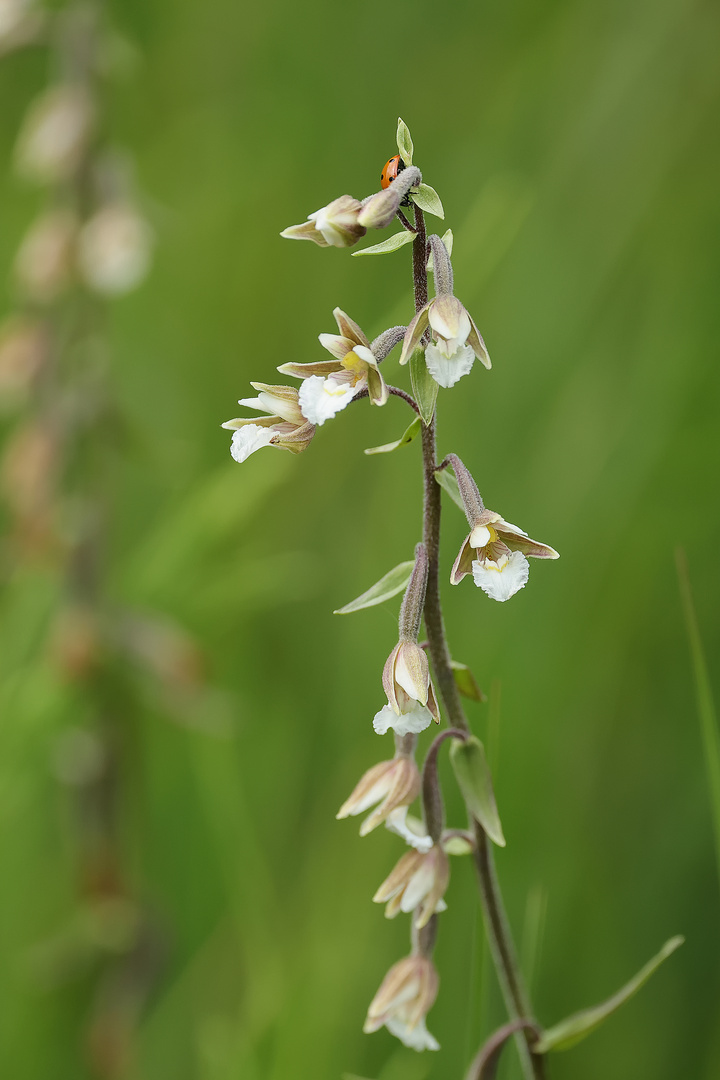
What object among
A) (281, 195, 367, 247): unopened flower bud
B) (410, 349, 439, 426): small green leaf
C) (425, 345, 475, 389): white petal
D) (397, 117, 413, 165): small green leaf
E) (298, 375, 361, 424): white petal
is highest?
(397, 117, 413, 165): small green leaf

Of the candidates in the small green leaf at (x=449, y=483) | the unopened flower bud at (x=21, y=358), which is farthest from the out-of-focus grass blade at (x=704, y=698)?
the unopened flower bud at (x=21, y=358)

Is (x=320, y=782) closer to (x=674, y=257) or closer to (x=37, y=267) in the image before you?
(x=37, y=267)

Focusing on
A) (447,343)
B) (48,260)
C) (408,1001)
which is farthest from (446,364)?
(48,260)

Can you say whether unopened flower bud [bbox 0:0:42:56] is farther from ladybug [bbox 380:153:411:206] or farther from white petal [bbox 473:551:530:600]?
white petal [bbox 473:551:530:600]

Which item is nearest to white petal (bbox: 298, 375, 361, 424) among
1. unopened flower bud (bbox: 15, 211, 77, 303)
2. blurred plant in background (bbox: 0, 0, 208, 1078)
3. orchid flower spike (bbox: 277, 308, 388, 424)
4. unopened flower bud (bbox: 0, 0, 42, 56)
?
orchid flower spike (bbox: 277, 308, 388, 424)

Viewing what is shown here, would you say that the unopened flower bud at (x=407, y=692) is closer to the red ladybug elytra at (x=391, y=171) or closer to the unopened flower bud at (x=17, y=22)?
the red ladybug elytra at (x=391, y=171)

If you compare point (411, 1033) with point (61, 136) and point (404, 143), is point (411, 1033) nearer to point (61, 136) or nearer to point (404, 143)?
point (404, 143)

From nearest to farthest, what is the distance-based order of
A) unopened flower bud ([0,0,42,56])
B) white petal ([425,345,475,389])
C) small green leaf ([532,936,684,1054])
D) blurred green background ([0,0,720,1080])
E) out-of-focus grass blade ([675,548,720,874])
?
white petal ([425,345,475,389]) < small green leaf ([532,936,684,1054]) < out-of-focus grass blade ([675,548,720,874]) < blurred green background ([0,0,720,1080]) < unopened flower bud ([0,0,42,56])
